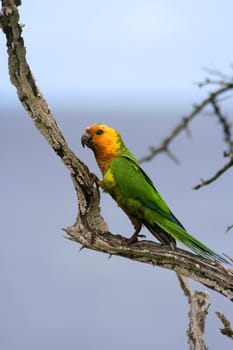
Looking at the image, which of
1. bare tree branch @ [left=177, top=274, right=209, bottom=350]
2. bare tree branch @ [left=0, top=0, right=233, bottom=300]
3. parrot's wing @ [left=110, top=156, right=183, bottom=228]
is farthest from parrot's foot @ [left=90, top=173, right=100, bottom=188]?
bare tree branch @ [left=177, top=274, right=209, bottom=350]

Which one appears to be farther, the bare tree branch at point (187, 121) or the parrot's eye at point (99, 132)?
the parrot's eye at point (99, 132)

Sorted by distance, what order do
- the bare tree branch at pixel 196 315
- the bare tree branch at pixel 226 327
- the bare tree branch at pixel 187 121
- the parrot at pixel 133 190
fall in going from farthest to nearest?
1. the bare tree branch at pixel 196 315
2. the parrot at pixel 133 190
3. the bare tree branch at pixel 226 327
4. the bare tree branch at pixel 187 121

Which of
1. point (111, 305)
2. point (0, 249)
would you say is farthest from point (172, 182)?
point (111, 305)

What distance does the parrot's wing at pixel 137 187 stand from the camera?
6555 mm

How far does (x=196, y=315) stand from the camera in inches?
266

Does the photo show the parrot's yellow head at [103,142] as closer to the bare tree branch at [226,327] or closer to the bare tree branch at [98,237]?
the bare tree branch at [98,237]

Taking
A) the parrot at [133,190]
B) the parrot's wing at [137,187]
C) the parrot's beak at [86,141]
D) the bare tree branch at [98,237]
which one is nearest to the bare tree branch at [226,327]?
the bare tree branch at [98,237]

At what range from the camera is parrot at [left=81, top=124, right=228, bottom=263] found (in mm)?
6504

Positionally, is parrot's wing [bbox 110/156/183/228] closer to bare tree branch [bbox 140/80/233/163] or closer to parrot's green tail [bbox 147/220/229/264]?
parrot's green tail [bbox 147/220/229/264]

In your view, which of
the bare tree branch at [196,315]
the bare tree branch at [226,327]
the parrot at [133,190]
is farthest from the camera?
the bare tree branch at [196,315]

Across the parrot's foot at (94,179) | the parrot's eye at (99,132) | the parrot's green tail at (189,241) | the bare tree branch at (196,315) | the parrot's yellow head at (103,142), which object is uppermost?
the parrot's eye at (99,132)

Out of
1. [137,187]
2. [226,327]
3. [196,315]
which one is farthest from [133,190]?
[226,327]

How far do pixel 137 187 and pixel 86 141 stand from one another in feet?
1.52

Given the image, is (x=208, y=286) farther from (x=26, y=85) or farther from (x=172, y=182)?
(x=172, y=182)
